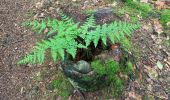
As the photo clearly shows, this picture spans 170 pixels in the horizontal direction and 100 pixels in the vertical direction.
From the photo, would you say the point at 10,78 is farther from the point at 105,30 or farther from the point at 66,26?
the point at 105,30

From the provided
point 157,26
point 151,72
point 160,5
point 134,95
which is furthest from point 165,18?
→ point 134,95

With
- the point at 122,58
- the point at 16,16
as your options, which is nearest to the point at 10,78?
the point at 16,16

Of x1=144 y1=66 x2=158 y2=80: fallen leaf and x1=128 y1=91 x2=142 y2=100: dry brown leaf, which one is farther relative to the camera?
x1=144 y1=66 x2=158 y2=80: fallen leaf

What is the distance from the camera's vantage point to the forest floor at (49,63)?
152 inches

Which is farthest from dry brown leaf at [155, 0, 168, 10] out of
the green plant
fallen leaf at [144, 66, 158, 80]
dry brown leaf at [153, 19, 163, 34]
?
fallen leaf at [144, 66, 158, 80]

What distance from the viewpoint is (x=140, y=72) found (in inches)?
157

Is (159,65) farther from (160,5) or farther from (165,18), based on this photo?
(160,5)

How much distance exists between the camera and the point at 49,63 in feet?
13.9

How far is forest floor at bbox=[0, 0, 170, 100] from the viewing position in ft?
12.7

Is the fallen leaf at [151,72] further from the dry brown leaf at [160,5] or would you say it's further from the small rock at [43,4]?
the small rock at [43,4]

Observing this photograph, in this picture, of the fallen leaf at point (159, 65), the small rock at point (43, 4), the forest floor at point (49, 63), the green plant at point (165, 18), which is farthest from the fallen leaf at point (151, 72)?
the small rock at point (43, 4)

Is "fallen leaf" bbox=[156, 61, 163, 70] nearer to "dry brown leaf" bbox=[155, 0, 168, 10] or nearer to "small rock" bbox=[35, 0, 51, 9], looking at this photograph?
Result: "dry brown leaf" bbox=[155, 0, 168, 10]

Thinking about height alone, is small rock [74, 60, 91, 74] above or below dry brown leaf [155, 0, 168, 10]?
below

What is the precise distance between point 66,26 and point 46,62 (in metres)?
0.96
